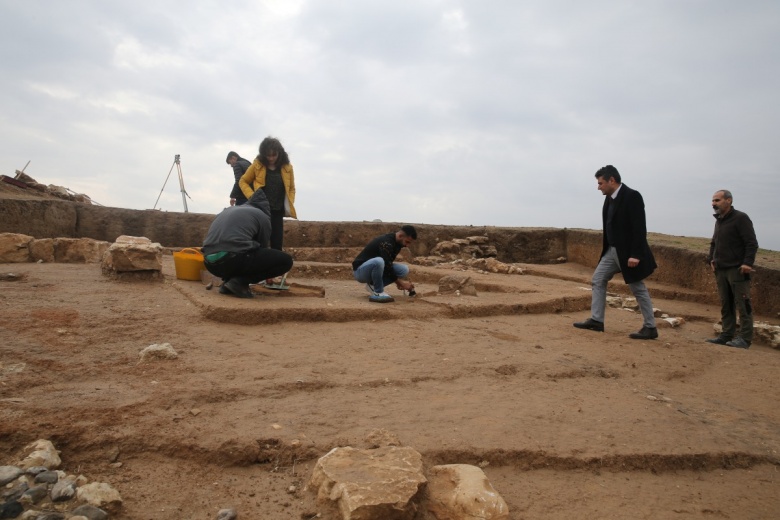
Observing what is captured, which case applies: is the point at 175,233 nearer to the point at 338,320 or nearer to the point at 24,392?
the point at 338,320

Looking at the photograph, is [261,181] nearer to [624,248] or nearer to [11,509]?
[624,248]

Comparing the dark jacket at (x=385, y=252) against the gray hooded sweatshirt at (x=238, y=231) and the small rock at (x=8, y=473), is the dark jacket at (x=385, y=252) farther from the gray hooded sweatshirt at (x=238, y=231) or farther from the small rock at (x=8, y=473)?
the small rock at (x=8, y=473)

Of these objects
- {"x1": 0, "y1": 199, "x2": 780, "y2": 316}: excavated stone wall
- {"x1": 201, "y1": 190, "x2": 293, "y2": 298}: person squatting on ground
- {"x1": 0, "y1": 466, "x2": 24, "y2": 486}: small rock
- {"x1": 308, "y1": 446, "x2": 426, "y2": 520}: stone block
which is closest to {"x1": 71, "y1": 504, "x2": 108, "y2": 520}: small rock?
{"x1": 0, "y1": 466, "x2": 24, "y2": 486}: small rock

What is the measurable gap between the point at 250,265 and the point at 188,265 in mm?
1488

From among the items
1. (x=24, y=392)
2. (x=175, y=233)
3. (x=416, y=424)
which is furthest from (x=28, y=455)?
(x=175, y=233)

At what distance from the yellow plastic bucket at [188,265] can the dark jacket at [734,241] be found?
5.64 m

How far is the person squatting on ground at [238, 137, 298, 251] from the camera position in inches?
241

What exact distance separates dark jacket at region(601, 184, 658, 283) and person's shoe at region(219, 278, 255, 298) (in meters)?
3.56

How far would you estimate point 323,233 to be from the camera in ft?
38.9

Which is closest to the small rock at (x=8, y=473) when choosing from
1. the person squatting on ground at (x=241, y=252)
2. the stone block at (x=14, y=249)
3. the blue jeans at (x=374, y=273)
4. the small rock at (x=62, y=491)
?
the small rock at (x=62, y=491)

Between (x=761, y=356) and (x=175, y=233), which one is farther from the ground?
(x=175, y=233)

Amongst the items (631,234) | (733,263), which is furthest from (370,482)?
(733,263)

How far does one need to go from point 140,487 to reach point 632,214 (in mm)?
4686

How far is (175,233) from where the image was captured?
11734mm
